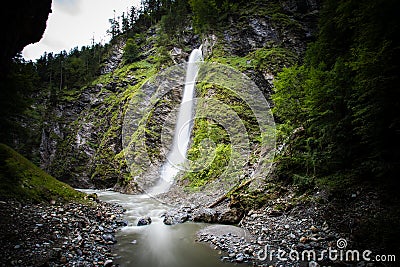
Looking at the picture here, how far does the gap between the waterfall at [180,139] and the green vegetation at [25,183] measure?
8652mm

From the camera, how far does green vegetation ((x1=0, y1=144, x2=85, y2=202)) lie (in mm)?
7477

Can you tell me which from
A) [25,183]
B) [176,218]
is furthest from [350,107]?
[25,183]

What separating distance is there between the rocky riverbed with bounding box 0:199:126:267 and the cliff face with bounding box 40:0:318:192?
12045mm

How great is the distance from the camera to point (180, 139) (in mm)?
23578

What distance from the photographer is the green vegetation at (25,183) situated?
748 centimetres

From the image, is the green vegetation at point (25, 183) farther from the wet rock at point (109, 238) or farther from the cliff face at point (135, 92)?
the cliff face at point (135, 92)

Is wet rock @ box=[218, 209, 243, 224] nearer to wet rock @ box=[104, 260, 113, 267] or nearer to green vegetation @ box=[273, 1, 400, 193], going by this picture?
green vegetation @ box=[273, 1, 400, 193]

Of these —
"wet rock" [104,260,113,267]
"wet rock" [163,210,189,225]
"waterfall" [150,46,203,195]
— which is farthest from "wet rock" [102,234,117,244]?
"waterfall" [150,46,203,195]

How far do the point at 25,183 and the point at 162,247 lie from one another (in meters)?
5.86

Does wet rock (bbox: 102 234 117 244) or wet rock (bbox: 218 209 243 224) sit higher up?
wet rock (bbox: 218 209 243 224)

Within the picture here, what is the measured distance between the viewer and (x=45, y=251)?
17.4ft

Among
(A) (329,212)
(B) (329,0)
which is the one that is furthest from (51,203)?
(B) (329,0)

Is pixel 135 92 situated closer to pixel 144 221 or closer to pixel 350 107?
pixel 144 221

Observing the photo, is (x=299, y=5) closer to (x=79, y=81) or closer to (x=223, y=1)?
(x=223, y=1)
